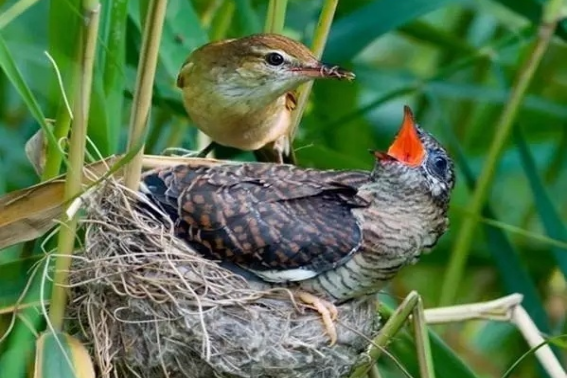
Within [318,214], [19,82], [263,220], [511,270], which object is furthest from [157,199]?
[511,270]

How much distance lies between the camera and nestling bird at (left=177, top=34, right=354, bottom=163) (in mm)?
3008

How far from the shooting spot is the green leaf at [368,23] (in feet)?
10.1

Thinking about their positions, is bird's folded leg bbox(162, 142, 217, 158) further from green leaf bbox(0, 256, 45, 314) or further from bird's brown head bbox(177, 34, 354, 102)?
green leaf bbox(0, 256, 45, 314)

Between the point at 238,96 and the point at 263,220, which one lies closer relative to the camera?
the point at 263,220

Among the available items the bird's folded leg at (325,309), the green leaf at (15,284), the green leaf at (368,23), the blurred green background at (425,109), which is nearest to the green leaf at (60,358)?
the green leaf at (15,284)

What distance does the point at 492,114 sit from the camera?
4.20 metres

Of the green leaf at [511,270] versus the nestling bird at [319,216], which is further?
the green leaf at [511,270]

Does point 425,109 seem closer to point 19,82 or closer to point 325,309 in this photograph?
point 325,309

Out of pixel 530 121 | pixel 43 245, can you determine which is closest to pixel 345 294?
pixel 43 245

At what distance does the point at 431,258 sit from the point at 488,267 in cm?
21

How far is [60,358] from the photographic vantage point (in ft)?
7.34

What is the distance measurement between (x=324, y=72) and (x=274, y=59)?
0.69 feet

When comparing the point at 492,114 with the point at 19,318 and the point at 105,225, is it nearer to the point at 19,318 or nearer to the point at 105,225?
the point at 105,225

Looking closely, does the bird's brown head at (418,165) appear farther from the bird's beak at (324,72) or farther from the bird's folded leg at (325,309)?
the bird's folded leg at (325,309)
